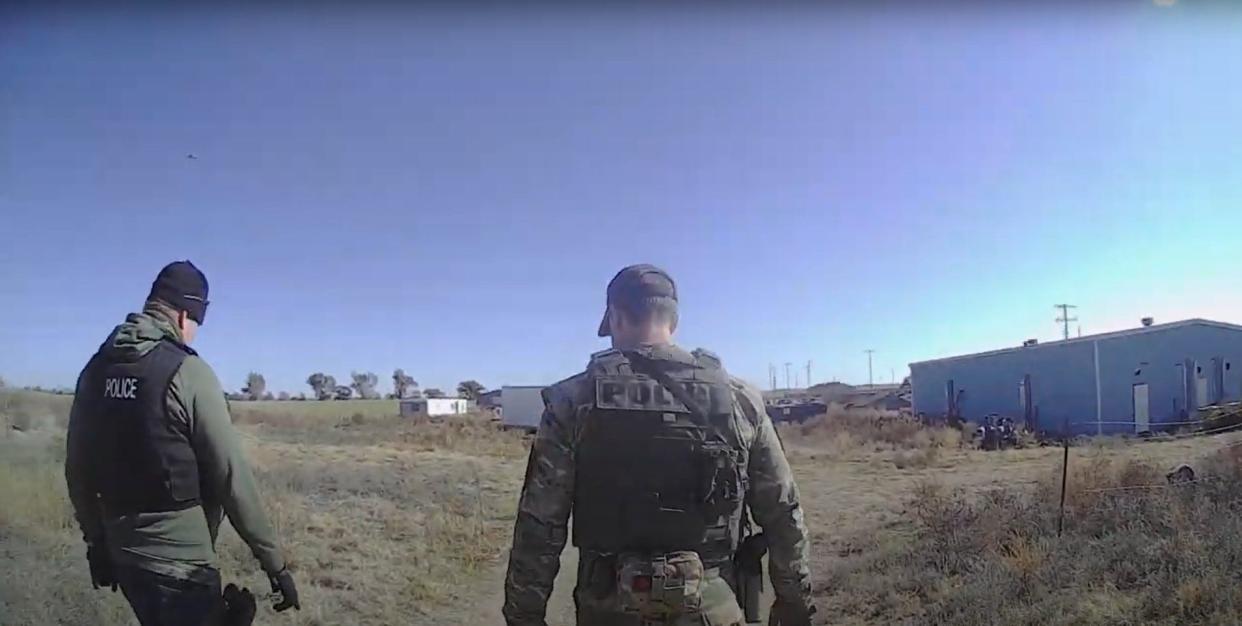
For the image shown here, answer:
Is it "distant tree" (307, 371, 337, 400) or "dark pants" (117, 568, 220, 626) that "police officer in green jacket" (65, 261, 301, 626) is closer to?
"dark pants" (117, 568, 220, 626)

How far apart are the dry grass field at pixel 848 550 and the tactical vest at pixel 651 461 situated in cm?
408

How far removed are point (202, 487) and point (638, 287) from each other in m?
1.81

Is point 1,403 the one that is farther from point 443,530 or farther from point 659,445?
point 659,445

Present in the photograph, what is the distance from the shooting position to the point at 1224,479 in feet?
28.3

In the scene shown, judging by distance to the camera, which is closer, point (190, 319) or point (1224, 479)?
point (190, 319)

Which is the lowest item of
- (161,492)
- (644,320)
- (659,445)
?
(161,492)

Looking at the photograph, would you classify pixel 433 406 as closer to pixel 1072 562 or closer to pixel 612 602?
pixel 1072 562

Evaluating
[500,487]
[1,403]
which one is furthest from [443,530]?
A: [1,403]

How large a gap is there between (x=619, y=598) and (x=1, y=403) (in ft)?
61.8

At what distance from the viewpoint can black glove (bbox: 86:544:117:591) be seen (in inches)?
124

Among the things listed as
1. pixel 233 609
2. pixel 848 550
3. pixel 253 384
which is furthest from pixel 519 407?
pixel 233 609

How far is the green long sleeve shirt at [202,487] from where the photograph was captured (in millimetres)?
3062

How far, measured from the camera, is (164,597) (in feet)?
10.1

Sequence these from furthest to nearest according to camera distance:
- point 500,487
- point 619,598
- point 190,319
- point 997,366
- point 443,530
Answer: point 997,366, point 500,487, point 443,530, point 190,319, point 619,598
